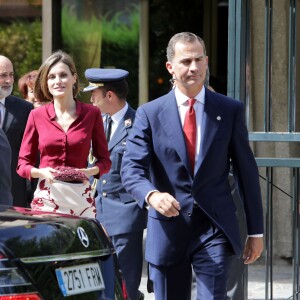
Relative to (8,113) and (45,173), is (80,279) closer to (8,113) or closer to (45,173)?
(45,173)

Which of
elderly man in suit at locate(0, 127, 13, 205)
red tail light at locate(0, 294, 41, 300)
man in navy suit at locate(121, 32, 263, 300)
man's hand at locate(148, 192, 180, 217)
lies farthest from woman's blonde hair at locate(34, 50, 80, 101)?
red tail light at locate(0, 294, 41, 300)

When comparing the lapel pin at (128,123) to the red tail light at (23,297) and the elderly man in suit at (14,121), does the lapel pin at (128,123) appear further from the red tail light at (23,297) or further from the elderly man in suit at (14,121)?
the red tail light at (23,297)

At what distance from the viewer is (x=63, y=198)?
6.92 meters

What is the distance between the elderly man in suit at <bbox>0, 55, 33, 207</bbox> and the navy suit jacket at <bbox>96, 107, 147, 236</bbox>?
661 millimetres

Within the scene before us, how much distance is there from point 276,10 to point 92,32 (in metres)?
2.72

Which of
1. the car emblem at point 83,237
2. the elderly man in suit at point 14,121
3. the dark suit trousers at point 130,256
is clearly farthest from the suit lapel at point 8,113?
the car emblem at point 83,237

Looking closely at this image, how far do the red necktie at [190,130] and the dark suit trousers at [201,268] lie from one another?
11.7 inches

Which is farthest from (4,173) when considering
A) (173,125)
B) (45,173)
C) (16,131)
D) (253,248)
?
(253,248)

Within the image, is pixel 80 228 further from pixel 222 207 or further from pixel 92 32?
pixel 92 32

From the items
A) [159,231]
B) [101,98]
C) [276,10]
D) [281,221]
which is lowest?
[281,221]

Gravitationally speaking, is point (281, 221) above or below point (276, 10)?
below

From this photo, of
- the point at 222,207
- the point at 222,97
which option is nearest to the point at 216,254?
the point at 222,207

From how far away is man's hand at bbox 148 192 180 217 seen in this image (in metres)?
5.27

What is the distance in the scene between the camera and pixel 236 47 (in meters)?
7.18
